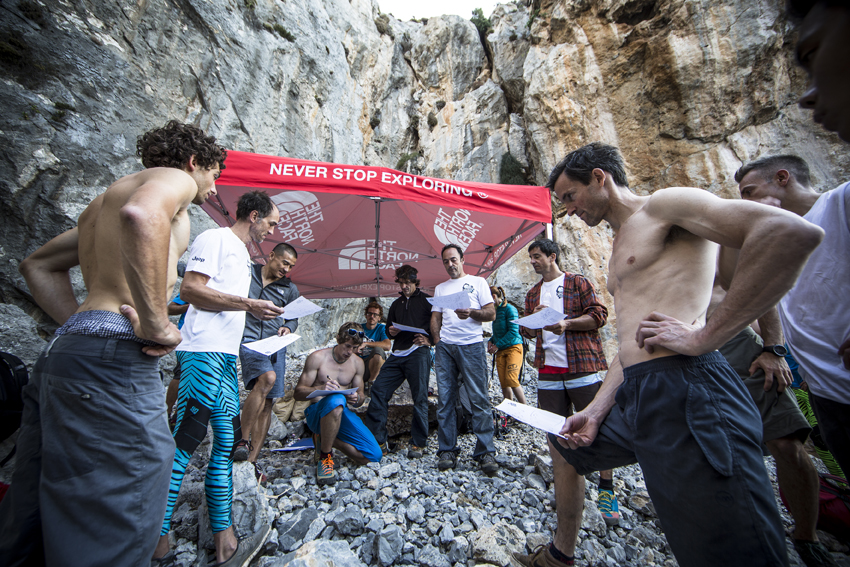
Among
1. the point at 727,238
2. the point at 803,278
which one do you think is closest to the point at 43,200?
the point at 727,238

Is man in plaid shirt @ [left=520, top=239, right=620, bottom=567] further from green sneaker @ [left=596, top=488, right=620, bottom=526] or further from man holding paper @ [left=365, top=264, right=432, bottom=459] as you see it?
man holding paper @ [left=365, top=264, right=432, bottom=459]

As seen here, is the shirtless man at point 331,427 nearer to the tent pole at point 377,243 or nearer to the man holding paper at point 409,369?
the man holding paper at point 409,369

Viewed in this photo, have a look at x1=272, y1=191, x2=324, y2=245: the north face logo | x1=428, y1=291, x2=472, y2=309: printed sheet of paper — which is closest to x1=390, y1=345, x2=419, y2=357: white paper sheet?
x1=428, y1=291, x2=472, y2=309: printed sheet of paper

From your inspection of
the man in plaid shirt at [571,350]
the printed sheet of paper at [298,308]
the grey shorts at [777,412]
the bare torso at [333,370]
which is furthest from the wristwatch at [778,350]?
the bare torso at [333,370]

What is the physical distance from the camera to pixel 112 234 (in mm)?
1216

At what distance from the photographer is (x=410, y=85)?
21422 millimetres

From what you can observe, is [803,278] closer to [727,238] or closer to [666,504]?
[727,238]

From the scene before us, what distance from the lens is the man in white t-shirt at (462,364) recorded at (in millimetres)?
3041

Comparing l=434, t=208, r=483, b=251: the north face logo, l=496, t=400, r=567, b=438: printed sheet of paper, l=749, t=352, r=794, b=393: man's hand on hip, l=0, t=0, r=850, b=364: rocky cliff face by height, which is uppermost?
l=0, t=0, r=850, b=364: rocky cliff face

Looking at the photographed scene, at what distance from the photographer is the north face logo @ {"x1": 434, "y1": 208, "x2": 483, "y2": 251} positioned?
4.86 meters

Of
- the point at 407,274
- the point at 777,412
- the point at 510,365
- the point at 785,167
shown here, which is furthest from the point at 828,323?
the point at 510,365

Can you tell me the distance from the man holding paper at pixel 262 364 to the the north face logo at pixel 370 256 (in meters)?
2.10

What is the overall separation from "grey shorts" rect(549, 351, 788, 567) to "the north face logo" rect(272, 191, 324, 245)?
415 cm

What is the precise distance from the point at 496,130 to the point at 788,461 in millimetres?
18020
